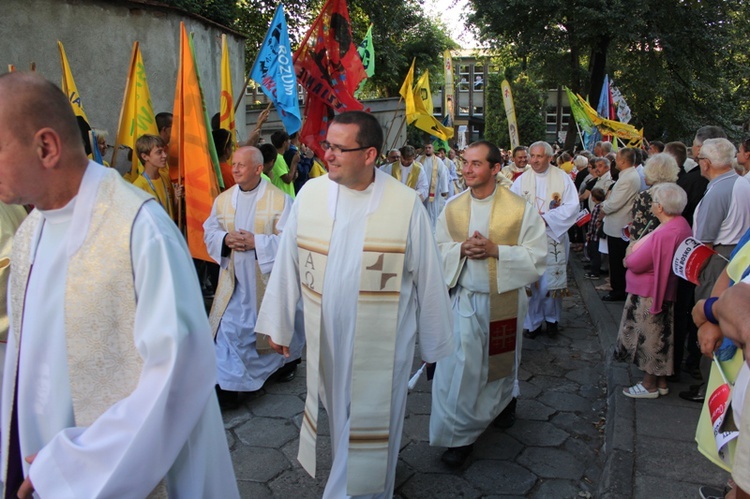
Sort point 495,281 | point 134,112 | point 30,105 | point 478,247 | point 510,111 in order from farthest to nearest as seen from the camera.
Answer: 1. point 510,111
2. point 134,112
3. point 495,281
4. point 478,247
5. point 30,105

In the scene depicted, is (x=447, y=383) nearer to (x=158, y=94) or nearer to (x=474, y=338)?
(x=474, y=338)

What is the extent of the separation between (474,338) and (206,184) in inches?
114

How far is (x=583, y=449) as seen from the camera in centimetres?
433

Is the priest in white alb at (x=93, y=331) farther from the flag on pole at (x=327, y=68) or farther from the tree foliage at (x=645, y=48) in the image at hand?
the tree foliage at (x=645, y=48)

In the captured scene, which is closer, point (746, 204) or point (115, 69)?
point (746, 204)

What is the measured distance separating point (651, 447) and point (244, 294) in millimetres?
3206

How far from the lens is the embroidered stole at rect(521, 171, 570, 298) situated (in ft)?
22.5

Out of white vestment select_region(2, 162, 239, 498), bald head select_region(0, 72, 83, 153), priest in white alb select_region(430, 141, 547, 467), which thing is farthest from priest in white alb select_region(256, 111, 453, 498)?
bald head select_region(0, 72, 83, 153)

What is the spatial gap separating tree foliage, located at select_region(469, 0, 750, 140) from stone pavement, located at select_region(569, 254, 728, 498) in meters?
17.1

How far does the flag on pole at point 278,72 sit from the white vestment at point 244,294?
71.2 inches

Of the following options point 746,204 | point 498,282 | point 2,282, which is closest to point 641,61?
point 746,204

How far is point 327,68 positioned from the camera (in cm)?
740

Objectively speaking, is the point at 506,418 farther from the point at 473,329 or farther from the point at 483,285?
the point at 483,285

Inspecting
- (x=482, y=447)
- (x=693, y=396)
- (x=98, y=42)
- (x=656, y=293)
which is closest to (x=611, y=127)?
(x=656, y=293)
